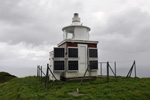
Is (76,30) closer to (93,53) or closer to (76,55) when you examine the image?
(76,55)

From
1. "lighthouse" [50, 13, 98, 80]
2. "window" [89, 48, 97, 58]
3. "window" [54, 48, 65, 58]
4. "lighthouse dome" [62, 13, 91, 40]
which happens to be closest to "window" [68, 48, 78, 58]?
"lighthouse" [50, 13, 98, 80]

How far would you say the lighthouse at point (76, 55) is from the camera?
14.2m

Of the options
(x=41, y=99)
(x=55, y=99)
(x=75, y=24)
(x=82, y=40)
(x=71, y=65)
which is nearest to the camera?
(x=55, y=99)

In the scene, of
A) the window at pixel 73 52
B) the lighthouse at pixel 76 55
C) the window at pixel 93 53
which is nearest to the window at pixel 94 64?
→ the lighthouse at pixel 76 55

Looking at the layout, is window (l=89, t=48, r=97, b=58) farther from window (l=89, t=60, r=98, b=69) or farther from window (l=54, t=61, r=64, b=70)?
window (l=54, t=61, r=64, b=70)

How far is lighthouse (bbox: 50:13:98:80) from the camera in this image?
14.2 meters

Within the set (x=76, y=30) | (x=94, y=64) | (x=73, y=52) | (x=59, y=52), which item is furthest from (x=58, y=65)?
(x=76, y=30)

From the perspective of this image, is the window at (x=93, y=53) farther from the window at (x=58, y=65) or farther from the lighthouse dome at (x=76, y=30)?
the window at (x=58, y=65)

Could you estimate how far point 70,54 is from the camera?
14.4 metres

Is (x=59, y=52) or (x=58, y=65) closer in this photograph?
(x=58, y=65)

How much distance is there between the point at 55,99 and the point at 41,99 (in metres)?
1.23

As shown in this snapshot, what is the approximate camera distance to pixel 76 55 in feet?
48.2

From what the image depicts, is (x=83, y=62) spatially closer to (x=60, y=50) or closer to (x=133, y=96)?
(x=60, y=50)

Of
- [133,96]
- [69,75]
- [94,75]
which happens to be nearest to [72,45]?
[69,75]
